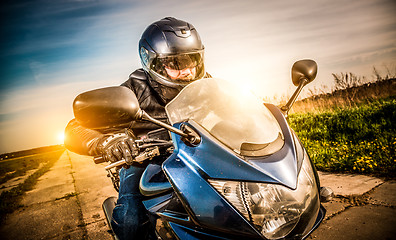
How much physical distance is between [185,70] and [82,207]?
10.9 feet

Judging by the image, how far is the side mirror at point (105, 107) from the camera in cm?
103

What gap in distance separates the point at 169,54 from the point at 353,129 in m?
4.96

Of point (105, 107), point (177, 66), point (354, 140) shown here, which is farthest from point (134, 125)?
point (354, 140)

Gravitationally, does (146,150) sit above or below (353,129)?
above

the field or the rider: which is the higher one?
the rider

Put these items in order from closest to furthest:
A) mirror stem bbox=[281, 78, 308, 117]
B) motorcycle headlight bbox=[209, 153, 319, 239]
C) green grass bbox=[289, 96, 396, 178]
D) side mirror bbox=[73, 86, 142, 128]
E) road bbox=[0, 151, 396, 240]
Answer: motorcycle headlight bbox=[209, 153, 319, 239] → side mirror bbox=[73, 86, 142, 128] → mirror stem bbox=[281, 78, 308, 117] → road bbox=[0, 151, 396, 240] → green grass bbox=[289, 96, 396, 178]

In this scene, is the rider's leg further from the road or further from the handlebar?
the road

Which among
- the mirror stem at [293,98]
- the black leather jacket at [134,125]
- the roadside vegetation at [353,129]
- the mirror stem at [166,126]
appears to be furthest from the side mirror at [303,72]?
the roadside vegetation at [353,129]

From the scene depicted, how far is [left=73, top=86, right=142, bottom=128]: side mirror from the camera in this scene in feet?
3.38

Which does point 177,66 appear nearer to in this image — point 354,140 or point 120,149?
point 120,149

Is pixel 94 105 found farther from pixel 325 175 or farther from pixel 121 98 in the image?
pixel 325 175

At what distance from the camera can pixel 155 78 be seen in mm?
2484

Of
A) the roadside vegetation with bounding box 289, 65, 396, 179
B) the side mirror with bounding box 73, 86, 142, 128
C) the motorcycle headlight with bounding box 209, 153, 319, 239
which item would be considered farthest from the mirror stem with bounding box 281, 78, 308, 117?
the roadside vegetation with bounding box 289, 65, 396, 179

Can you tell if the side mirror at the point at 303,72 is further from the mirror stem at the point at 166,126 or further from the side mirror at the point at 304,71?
the mirror stem at the point at 166,126
